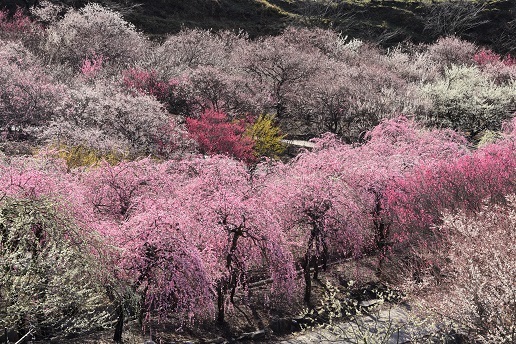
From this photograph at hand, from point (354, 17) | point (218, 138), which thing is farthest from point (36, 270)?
point (354, 17)

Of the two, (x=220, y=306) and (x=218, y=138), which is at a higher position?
(x=218, y=138)

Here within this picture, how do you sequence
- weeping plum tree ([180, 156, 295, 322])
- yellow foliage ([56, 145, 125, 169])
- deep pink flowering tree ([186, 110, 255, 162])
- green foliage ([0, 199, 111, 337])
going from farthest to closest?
deep pink flowering tree ([186, 110, 255, 162]) < yellow foliage ([56, 145, 125, 169]) < weeping plum tree ([180, 156, 295, 322]) < green foliage ([0, 199, 111, 337])

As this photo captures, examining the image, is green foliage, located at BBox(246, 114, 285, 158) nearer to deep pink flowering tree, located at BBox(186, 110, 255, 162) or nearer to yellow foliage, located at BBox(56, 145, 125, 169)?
deep pink flowering tree, located at BBox(186, 110, 255, 162)

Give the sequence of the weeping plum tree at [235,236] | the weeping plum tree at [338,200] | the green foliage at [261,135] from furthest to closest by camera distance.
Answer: the green foliage at [261,135], the weeping plum tree at [338,200], the weeping plum tree at [235,236]

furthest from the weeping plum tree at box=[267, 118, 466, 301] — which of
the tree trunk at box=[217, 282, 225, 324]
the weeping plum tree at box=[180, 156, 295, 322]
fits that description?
the tree trunk at box=[217, 282, 225, 324]

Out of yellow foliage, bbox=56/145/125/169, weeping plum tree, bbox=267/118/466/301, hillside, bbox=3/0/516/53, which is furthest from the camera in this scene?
hillside, bbox=3/0/516/53

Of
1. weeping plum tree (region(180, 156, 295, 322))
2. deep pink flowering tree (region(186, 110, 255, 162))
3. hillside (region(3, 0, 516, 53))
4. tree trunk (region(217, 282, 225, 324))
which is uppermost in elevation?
hillside (region(3, 0, 516, 53))

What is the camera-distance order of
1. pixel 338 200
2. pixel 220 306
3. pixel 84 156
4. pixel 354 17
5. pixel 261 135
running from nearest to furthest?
1. pixel 220 306
2. pixel 338 200
3. pixel 84 156
4. pixel 261 135
5. pixel 354 17

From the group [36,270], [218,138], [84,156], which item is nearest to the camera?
[36,270]

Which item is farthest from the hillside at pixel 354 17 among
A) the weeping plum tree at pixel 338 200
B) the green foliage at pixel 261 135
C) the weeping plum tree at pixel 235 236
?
the weeping plum tree at pixel 235 236

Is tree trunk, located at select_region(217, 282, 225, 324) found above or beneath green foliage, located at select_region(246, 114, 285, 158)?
beneath

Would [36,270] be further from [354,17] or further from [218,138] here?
[354,17]

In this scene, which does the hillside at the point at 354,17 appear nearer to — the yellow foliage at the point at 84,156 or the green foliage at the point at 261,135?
the green foliage at the point at 261,135

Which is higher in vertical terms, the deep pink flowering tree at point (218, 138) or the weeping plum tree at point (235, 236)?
the deep pink flowering tree at point (218, 138)
